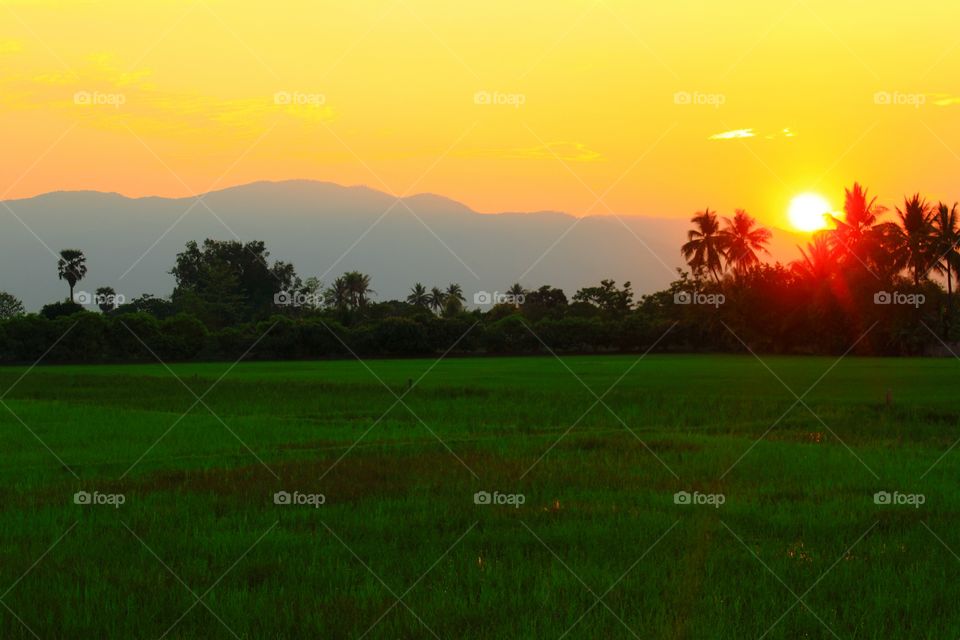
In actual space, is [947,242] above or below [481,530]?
above

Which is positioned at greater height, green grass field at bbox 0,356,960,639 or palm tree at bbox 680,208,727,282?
palm tree at bbox 680,208,727,282

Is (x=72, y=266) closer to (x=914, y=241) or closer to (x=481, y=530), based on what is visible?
(x=914, y=241)

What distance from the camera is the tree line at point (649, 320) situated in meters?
54.5

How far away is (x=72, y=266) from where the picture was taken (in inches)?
3219

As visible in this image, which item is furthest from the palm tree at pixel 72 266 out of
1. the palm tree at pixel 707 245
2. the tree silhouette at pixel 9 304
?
the palm tree at pixel 707 245

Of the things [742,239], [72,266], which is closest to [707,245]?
[742,239]

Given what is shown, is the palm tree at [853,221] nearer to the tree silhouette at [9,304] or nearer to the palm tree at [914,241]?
the palm tree at [914,241]

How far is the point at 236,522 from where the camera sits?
959cm

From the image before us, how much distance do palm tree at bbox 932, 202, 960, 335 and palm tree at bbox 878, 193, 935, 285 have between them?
43 centimetres

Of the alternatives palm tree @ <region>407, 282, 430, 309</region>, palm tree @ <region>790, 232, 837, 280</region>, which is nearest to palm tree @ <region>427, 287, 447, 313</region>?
palm tree @ <region>407, 282, 430, 309</region>

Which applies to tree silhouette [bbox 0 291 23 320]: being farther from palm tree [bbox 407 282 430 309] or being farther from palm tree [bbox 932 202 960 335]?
palm tree [bbox 932 202 960 335]

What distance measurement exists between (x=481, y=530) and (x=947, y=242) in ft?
198

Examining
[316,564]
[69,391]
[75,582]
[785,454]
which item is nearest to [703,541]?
[316,564]

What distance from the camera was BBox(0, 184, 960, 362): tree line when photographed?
2146 inches
